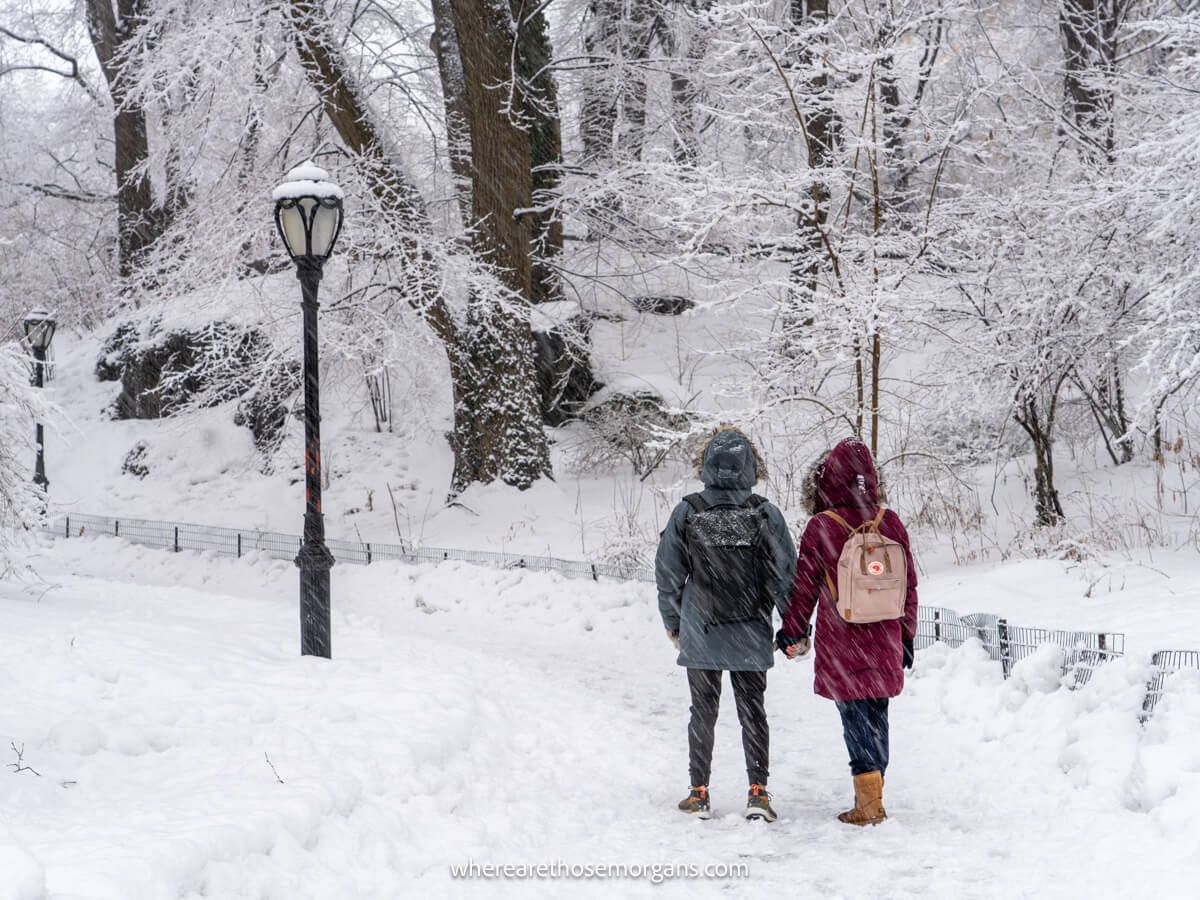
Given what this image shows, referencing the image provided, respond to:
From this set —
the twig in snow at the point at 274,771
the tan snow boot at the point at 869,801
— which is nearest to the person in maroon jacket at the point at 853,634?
the tan snow boot at the point at 869,801

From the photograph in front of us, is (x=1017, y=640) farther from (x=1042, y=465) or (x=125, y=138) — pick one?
(x=125, y=138)

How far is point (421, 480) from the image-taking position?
1806 cm

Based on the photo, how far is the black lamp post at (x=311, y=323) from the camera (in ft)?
25.9

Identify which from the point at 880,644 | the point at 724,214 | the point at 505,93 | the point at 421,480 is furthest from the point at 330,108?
the point at 880,644

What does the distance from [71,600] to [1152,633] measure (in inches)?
339

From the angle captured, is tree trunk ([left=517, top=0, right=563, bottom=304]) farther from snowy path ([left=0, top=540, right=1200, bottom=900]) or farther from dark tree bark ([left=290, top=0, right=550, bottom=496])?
snowy path ([left=0, top=540, right=1200, bottom=900])

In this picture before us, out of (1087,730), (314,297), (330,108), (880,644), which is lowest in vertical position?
(1087,730)

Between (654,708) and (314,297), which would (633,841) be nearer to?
(654,708)

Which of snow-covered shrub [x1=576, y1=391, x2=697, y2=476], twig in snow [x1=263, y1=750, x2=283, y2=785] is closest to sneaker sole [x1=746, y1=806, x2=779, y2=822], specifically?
twig in snow [x1=263, y1=750, x2=283, y2=785]

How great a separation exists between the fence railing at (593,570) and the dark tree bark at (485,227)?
219 cm

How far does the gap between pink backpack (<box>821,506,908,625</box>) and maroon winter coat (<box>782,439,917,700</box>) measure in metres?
0.09

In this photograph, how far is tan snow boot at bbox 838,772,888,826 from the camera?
200 inches

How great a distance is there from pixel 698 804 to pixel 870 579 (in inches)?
54.3

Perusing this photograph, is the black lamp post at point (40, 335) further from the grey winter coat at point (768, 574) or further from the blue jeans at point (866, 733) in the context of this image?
the blue jeans at point (866, 733)
